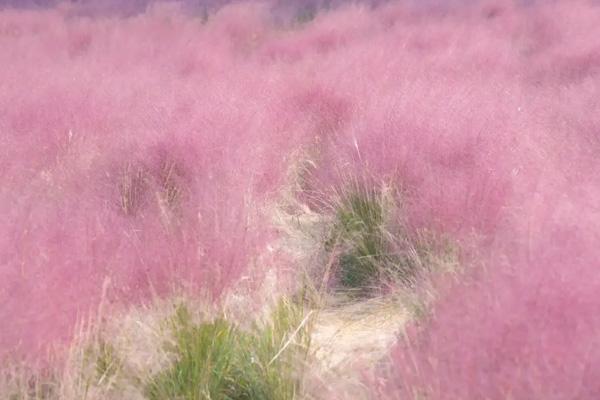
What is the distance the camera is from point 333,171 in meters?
3.96

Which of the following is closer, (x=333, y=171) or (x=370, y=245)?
(x=370, y=245)

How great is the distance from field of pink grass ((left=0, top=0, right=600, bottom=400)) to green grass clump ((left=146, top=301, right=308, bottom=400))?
0.16m

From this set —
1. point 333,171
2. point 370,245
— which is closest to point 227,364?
point 370,245

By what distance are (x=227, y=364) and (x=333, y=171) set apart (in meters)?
1.67

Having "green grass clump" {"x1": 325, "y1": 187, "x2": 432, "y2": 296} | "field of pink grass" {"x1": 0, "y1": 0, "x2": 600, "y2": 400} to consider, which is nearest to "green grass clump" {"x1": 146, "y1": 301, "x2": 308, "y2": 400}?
"field of pink grass" {"x1": 0, "y1": 0, "x2": 600, "y2": 400}

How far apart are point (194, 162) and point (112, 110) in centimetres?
143

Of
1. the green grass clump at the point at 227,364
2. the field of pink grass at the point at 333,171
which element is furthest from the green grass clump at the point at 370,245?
the green grass clump at the point at 227,364

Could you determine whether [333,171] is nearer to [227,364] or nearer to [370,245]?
[370,245]

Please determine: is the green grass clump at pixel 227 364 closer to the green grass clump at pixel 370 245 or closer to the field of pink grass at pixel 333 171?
the field of pink grass at pixel 333 171

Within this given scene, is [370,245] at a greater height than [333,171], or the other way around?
[333,171]

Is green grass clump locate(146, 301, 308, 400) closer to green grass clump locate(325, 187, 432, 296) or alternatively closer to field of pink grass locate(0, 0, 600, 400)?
field of pink grass locate(0, 0, 600, 400)

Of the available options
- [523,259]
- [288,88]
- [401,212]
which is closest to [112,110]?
[288,88]

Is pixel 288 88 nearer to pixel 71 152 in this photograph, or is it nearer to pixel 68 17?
pixel 71 152

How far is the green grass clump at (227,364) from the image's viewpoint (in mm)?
2357
